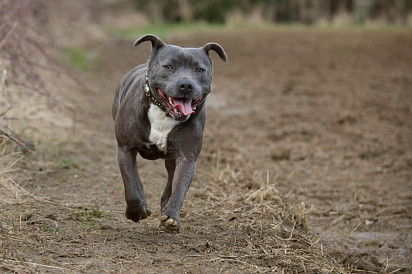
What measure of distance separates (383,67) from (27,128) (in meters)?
10.00

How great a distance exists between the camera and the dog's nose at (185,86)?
17.4 feet

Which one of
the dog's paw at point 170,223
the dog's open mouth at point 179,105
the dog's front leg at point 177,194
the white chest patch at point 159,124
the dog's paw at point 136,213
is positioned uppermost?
the dog's open mouth at point 179,105

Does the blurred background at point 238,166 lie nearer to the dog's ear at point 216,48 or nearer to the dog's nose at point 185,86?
the dog's nose at point 185,86

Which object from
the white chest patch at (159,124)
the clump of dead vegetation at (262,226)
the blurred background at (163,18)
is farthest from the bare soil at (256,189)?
the blurred background at (163,18)

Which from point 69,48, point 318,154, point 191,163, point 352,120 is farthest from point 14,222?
point 69,48

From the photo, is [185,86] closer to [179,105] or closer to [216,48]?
[179,105]

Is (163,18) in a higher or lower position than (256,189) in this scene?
lower

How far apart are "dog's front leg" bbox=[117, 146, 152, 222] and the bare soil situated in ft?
0.57

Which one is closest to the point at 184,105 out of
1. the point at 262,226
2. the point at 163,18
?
the point at 262,226

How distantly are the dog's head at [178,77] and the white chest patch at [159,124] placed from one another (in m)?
0.11

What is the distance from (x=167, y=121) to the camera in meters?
5.60

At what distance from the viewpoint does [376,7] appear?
91.7 ft

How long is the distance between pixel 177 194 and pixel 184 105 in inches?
27.7

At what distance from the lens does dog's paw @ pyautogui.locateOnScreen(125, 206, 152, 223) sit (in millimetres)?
5660
